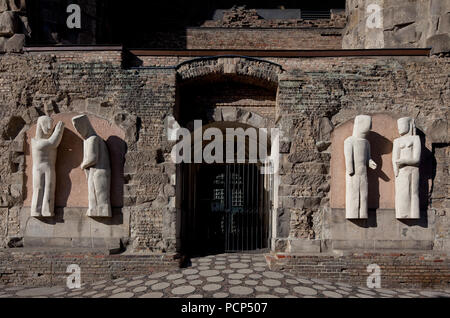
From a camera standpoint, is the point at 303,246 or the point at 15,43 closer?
the point at 303,246

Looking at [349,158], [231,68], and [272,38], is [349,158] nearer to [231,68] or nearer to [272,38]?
[231,68]

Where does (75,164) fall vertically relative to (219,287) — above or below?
above

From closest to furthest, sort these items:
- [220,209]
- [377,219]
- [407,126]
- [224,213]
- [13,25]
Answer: [407,126]
[377,219]
[13,25]
[224,213]
[220,209]

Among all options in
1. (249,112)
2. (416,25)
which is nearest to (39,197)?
(249,112)

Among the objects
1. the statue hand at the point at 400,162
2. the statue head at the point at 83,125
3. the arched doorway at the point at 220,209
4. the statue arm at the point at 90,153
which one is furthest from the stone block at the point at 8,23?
the statue hand at the point at 400,162

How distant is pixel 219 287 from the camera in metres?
3.96

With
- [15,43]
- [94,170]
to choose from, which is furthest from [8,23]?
[94,170]

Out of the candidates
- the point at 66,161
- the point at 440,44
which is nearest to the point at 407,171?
the point at 440,44

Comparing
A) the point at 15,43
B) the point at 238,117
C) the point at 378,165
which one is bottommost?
the point at 378,165

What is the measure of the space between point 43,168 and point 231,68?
3892 mm

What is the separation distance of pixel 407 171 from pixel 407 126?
795 mm

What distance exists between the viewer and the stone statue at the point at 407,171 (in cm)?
466

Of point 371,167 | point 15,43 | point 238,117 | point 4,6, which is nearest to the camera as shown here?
point 371,167

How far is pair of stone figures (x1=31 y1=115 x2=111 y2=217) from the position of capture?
4.75m
